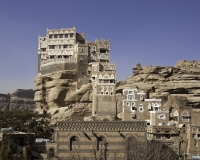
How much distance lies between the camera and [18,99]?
127 meters

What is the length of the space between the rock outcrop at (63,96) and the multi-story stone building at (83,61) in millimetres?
1503

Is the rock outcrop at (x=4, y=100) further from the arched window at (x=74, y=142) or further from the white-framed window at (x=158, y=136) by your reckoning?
the arched window at (x=74, y=142)

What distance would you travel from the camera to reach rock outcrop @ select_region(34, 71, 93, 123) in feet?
208

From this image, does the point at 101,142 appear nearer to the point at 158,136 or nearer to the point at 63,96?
the point at 158,136

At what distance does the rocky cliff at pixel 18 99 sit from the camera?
12428cm

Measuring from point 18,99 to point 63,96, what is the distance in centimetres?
6417

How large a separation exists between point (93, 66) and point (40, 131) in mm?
19657

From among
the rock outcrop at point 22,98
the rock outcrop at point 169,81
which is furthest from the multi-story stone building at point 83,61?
the rock outcrop at point 22,98

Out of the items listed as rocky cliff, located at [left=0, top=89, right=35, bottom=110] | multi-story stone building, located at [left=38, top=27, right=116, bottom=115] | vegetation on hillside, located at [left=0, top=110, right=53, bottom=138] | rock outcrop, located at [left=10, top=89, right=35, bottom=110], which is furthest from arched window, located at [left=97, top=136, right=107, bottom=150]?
rock outcrop, located at [left=10, top=89, right=35, bottom=110]

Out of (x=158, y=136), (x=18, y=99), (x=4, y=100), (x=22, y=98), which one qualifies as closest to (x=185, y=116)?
(x=158, y=136)

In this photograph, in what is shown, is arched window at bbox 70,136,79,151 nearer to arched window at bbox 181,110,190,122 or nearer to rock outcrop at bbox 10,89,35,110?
arched window at bbox 181,110,190,122

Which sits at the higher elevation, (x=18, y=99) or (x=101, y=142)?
(x=18, y=99)

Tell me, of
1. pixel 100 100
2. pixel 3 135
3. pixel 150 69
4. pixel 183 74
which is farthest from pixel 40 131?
pixel 183 74

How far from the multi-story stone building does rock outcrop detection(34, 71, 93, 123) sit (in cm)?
150
